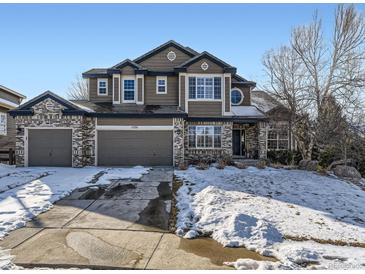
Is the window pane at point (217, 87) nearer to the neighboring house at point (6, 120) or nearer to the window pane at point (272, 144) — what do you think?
the window pane at point (272, 144)

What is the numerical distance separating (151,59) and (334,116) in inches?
487

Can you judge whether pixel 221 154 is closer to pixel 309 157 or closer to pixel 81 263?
pixel 309 157

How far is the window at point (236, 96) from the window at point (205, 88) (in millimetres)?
2785

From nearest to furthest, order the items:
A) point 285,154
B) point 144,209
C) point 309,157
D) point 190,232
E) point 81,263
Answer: point 81,263
point 190,232
point 144,209
point 309,157
point 285,154

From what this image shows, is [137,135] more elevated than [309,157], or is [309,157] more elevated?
[137,135]

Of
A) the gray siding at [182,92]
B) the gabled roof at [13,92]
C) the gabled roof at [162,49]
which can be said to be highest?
the gabled roof at [162,49]

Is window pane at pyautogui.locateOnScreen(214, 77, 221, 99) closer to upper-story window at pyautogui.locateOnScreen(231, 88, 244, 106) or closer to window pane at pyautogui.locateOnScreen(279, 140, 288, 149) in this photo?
upper-story window at pyautogui.locateOnScreen(231, 88, 244, 106)

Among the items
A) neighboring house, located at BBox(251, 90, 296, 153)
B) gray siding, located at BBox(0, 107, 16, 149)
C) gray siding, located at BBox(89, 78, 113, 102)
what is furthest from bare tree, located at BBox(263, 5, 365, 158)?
gray siding, located at BBox(0, 107, 16, 149)

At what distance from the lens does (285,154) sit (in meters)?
19.1

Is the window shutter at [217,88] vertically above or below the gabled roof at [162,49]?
below

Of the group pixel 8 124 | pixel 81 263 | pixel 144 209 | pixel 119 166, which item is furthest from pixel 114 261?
pixel 8 124

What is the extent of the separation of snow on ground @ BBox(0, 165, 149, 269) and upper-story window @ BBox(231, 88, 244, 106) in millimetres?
9676

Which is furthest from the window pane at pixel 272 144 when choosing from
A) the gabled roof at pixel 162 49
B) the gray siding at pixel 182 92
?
the gabled roof at pixel 162 49

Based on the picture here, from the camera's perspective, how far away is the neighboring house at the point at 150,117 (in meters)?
16.1
